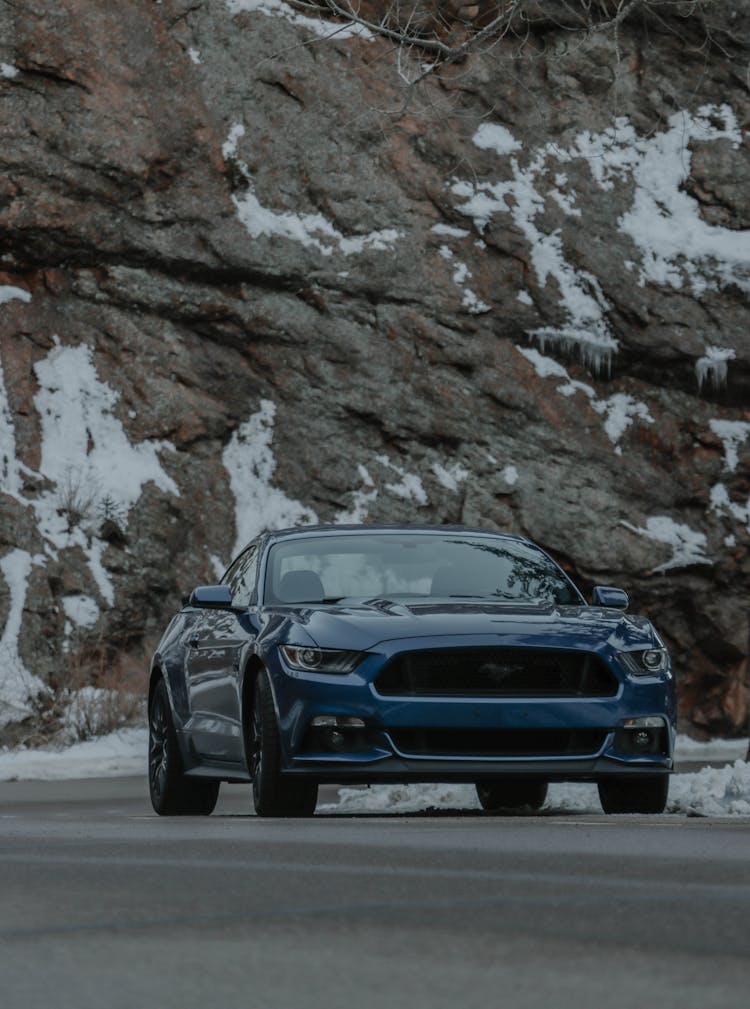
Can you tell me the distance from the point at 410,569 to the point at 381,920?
6.08m

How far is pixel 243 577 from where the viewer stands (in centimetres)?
1131

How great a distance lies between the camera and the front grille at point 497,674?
30.5 ft

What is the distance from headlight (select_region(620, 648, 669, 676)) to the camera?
379 inches

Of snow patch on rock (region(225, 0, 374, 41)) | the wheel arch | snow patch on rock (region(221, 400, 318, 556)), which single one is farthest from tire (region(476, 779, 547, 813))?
snow patch on rock (region(225, 0, 374, 41))

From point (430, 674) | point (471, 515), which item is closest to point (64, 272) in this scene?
point (471, 515)

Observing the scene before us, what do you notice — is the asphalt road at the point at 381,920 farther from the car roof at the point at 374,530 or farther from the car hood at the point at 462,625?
the car roof at the point at 374,530

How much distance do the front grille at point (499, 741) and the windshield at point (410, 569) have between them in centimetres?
122

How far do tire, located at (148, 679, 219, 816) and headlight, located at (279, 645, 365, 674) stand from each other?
2.02 metres

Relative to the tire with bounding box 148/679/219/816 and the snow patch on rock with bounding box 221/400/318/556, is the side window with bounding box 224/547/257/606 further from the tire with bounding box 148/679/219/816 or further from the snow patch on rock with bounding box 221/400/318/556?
the snow patch on rock with bounding box 221/400/318/556

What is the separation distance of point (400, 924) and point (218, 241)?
886 inches

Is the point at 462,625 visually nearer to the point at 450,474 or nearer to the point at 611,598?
the point at 611,598

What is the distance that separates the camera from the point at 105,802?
13.4 meters

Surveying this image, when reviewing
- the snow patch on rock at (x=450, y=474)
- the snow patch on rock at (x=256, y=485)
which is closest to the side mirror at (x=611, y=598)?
the snow patch on rock at (x=256, y=485)

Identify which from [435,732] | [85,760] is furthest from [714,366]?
[435,732]
